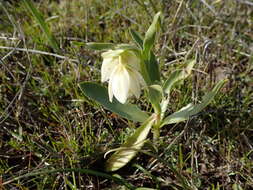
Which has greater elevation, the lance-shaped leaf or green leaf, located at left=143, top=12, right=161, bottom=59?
green leaf, located at left=143, top=12, right=161, bottom=59

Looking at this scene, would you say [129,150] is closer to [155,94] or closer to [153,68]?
[155,94]

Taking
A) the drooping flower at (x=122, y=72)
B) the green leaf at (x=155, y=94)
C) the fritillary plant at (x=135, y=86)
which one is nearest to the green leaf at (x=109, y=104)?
the fritillary plant at (x=135, y=86)

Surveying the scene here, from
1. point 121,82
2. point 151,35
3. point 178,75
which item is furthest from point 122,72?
point 178,75

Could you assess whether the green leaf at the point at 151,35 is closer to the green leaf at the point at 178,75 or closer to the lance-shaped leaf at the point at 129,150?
the green leaf at the point at 178,75

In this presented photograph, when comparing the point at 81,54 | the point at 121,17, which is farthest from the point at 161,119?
the point at 121,17

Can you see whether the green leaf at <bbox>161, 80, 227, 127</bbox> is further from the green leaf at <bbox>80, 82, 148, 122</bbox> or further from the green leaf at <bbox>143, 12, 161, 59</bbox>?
the green leaf at <bbox>143, 12, 161, 59</bbox>

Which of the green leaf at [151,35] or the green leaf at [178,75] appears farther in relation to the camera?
the green leaf at [178,75]

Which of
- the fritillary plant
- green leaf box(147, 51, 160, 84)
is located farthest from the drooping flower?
Answer: green leaf box(147, 51, 160, 84)
